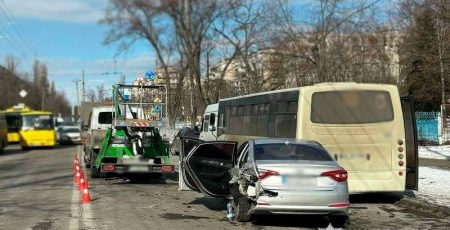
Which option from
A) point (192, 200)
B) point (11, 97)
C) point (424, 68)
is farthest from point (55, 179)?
point (11, 97)

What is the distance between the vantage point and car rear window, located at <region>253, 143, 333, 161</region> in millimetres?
9422

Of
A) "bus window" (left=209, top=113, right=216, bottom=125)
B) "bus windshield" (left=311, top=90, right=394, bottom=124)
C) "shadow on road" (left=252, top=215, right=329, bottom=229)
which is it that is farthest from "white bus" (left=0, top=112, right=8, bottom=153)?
"shadow on road" (left=252, top=215, right=329, bottom=229)

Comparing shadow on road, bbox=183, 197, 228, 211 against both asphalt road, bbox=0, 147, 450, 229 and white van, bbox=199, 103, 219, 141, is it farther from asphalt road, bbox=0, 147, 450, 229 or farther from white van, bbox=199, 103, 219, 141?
white van, bbox=199, 103, 219, 141

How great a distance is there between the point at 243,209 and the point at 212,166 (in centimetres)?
207

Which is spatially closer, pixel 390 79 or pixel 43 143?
pixel 390 79

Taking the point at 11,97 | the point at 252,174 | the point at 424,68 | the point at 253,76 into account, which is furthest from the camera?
the point at 11,97

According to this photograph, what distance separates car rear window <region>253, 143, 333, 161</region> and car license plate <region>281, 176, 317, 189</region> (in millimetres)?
619

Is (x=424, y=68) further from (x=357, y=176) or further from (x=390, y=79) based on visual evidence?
(x=357, y=176)

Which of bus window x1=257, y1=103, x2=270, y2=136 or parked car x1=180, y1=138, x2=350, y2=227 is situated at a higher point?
bus window x1=257, y1=103, x2=270, y2=136

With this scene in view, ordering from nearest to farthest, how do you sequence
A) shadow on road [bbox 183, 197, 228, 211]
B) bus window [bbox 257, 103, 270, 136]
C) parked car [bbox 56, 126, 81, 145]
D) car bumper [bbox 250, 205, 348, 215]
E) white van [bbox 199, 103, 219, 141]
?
car bumper [bbox 250, 205, 348, 215], shadow on road [bbox 183, 197, 228, 211], bus window [bbox 257, 103, 270, 136], white van [bbox 199, 103, 219, 141], parked car [bbox 56, 126, 81, 145]

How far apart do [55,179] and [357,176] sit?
972 cm

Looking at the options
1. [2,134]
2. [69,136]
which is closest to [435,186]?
[2,134]

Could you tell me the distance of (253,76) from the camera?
35.7 m

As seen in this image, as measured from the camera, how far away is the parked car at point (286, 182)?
8.74 metres
